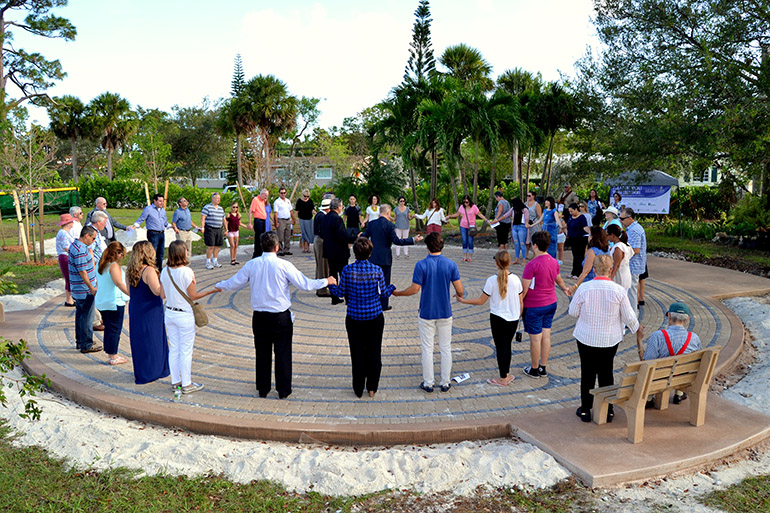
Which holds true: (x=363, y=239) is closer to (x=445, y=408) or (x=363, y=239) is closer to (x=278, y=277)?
(x=278, y=277)

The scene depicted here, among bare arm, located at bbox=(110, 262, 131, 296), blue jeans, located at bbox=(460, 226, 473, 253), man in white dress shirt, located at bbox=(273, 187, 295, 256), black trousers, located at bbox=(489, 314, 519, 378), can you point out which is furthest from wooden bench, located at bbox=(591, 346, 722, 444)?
man in white dress shirt, located at bbox=(273, 187, 295, 256)

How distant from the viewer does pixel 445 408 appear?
6203mm

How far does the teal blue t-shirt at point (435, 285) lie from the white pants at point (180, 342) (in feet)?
8.06

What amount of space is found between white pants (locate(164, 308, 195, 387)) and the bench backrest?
4311 millimetres

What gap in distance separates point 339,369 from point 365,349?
1.29 metres

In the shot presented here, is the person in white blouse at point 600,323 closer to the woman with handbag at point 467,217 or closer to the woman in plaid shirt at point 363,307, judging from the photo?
the woman in plaid shirt at point 363,307

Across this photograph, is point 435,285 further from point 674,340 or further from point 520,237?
point 520,237

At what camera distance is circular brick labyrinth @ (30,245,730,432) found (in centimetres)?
616

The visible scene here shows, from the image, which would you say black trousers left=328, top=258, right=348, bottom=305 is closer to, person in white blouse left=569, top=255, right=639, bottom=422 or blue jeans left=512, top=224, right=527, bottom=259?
person in white blouse left=569, top=255, right=639, bottom=422

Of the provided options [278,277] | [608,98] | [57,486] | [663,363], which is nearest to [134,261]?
[278,277]

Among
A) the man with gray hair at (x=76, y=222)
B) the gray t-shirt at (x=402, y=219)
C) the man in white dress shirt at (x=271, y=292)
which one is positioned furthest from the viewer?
the gray t-shirt at (x=402, y=219)

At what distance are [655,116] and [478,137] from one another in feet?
22.0

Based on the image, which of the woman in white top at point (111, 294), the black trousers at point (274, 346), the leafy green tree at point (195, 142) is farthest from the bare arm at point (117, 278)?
the leafy green tree at point (195, 142)

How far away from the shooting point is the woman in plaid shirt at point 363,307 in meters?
6.14
